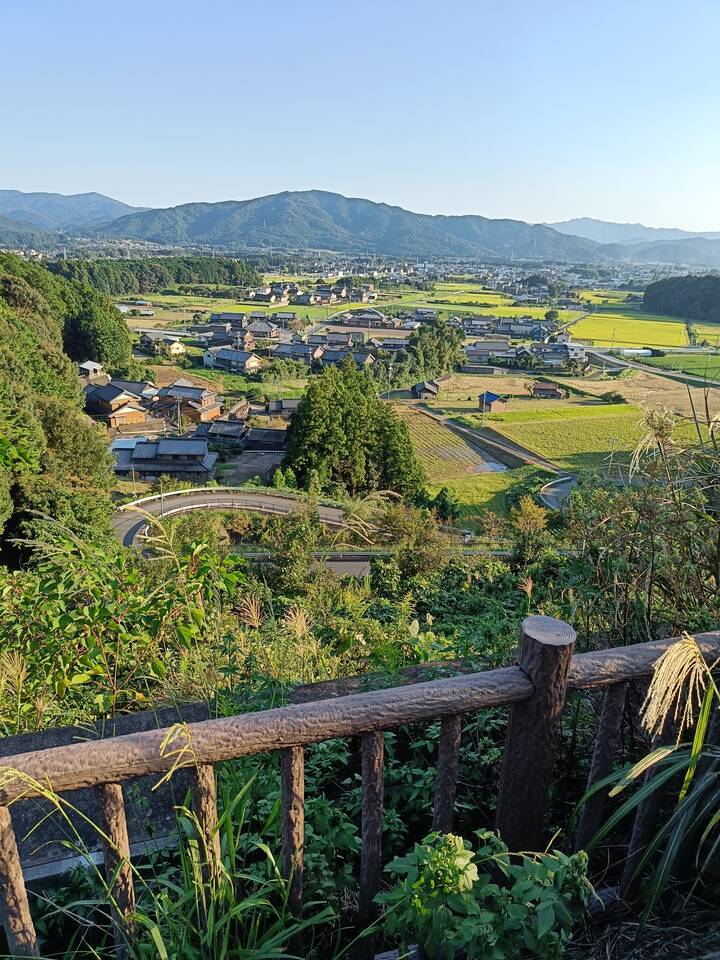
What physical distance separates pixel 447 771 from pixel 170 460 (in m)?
27.2

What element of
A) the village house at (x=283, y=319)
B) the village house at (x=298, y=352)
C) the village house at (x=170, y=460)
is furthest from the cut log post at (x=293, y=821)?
the village house at (x=283, y=319)

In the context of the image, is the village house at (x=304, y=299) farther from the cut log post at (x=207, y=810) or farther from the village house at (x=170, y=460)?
the cut log post at (x=207, y=810)

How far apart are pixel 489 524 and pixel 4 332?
1654cm

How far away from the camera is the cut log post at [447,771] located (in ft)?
4.74

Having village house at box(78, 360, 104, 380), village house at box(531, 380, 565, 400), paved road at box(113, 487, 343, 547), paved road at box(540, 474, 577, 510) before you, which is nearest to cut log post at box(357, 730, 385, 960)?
paved road at box(113, 487, 343, 547)

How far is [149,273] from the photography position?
308 ft

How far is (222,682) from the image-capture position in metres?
2.63

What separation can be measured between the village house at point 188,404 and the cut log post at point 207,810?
1392 inches

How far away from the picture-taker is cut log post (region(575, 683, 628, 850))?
156 centimetres

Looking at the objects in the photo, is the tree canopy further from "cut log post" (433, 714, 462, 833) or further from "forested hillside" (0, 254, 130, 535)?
"cut log post" (433, 714, 462, 833)

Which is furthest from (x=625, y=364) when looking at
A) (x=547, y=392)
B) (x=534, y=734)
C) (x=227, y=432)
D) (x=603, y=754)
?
(x=534, y=734)

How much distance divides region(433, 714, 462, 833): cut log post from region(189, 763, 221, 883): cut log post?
524 mm

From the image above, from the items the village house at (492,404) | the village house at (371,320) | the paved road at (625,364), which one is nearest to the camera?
the village house at (492,404)

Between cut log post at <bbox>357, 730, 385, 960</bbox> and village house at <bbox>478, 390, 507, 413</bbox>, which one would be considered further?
village house at <bbox>478, 390, 507, 413</bbox>
